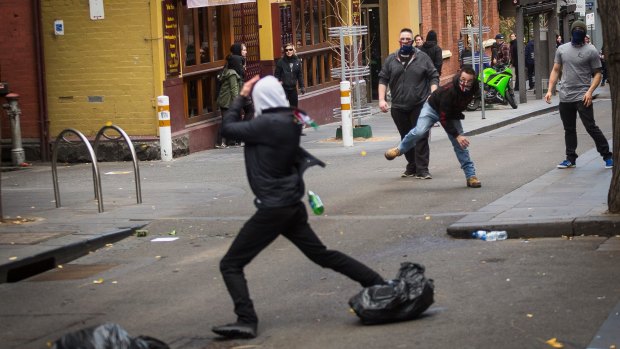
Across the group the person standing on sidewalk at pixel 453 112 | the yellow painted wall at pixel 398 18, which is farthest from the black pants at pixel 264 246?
the yellow painted wall at pixel 398 18

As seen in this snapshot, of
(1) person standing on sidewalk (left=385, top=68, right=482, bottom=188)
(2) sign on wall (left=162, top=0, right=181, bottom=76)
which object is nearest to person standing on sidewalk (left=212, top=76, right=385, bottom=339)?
(1) person standing on sidewalk (left=385, top=68, right=482, bottom=188)

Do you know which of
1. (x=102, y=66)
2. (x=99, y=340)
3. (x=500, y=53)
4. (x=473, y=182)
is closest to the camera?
(x=99, y=340)

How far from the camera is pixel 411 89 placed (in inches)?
623

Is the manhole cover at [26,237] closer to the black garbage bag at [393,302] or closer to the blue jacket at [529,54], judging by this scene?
the black garbage bag at [393,302]

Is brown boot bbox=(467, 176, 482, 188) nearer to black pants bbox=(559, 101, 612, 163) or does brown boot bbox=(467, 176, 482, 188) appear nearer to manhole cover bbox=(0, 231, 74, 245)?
black pants bbox=(559, 101, 612, 163)

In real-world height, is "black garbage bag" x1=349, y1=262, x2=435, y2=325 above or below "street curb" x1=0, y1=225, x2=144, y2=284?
above

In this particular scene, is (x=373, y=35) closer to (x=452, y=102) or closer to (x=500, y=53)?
(x=500, y=53)

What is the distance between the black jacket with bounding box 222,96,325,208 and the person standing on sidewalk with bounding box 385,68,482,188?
261 inches

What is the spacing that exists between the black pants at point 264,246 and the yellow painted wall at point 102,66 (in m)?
12.8

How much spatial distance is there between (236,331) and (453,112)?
7.34 m

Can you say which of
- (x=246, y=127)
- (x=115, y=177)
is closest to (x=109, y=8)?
(x=115, y=177)

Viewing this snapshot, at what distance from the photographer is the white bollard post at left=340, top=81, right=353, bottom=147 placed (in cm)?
2203

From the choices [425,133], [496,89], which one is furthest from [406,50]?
[496,89]

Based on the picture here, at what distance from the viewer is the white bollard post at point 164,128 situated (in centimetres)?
1945
